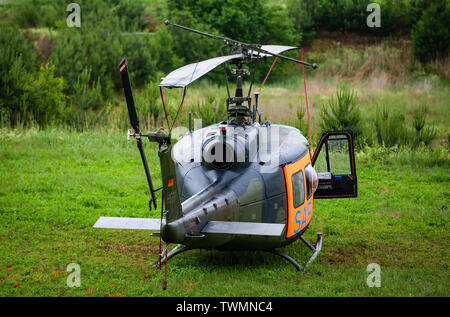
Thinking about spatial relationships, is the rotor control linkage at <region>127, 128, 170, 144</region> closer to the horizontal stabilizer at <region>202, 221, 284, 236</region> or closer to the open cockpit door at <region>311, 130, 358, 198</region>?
the horizontal stabilizer at <region>202, 221, 284, 236</region>

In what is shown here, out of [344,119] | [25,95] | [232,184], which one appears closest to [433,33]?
[344,119]

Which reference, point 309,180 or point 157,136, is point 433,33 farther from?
point 157,136

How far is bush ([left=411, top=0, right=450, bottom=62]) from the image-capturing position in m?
31.6

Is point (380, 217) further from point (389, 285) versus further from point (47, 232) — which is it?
point (47, 232)

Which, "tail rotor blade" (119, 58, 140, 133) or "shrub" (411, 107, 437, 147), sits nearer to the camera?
"tail rotor blade" (119, 58, 140, 133)

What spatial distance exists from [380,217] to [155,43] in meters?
22.6

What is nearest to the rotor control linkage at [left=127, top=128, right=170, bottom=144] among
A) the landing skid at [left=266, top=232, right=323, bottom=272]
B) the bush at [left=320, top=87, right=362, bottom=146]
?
the landing skid at [left=266, top=232, right=323, bottom=272]

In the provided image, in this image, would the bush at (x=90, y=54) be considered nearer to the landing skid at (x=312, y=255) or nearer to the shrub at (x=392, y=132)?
the shrub at (x=392, y=132)

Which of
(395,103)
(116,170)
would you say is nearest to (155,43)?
(395,103)

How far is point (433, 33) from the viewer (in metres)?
31.7

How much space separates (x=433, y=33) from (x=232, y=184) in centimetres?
2910

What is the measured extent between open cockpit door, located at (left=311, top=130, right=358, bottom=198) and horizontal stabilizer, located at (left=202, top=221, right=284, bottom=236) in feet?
8.55

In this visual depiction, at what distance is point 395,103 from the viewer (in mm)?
22844
